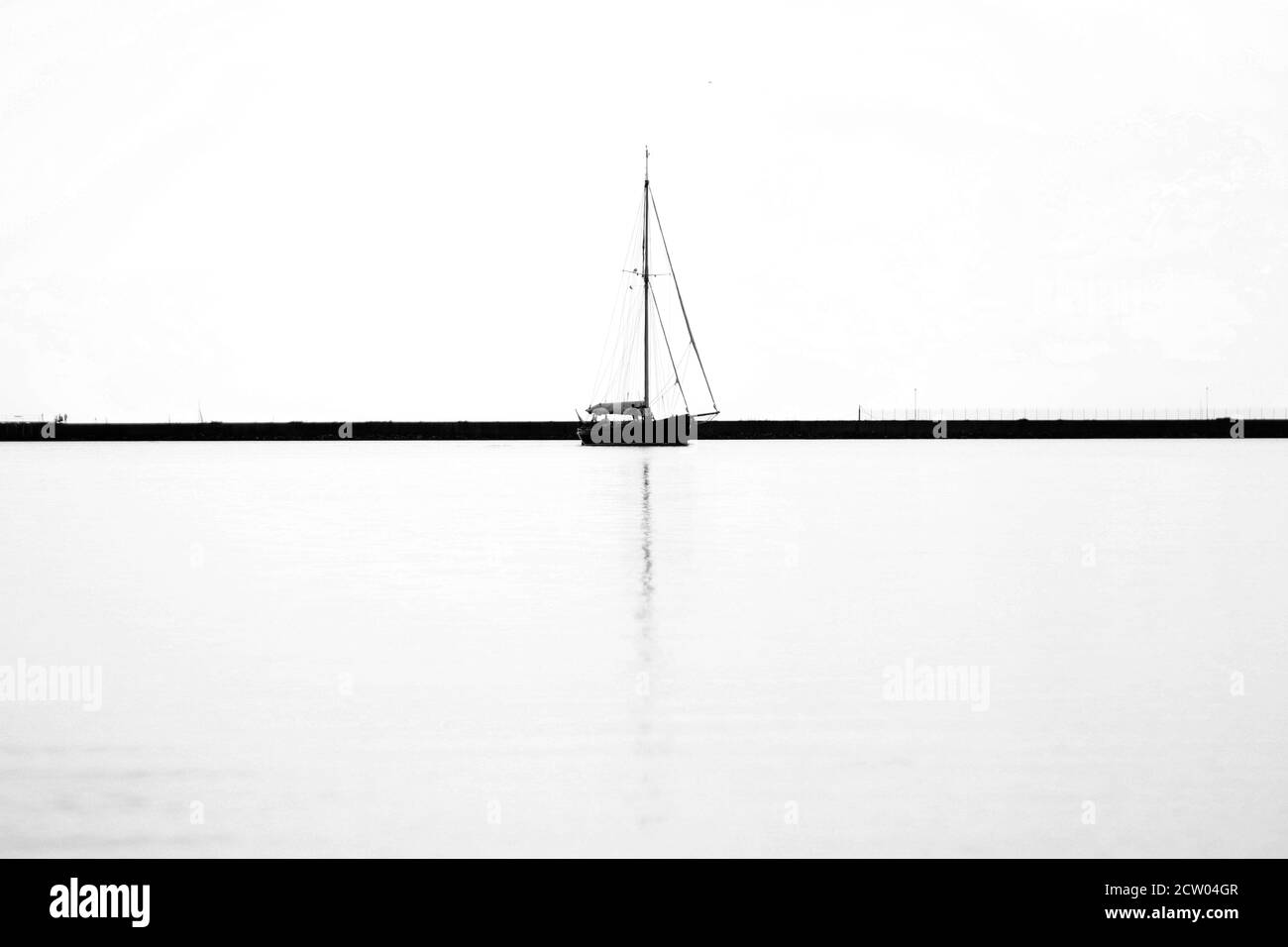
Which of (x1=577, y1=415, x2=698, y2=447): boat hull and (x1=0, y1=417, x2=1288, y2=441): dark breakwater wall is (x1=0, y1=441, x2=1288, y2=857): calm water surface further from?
(x1=0, y1=417, x2=1288, y2=441): dark breakwater wall

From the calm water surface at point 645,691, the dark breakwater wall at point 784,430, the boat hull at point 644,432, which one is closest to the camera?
the calm water surface at point 645,691

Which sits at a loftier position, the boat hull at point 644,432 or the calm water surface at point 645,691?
the boat hull at point 644,432

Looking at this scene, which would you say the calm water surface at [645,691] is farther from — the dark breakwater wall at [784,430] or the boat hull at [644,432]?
the dark breakwater wall at [784,430]

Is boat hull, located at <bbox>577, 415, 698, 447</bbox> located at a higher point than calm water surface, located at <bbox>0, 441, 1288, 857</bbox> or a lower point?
higher

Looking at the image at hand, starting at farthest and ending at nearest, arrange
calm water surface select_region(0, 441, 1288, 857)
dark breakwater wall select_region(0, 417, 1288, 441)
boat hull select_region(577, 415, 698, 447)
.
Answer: dark breakwater wall select_region(0, 417, 1288, 441) < boat hull select_region(577, 415, 698, 447) < calm water surface select_region(0, 441, 1288, 857)

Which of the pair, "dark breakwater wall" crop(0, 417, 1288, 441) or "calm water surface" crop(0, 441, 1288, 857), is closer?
"calm water surface" crop(0, 441, 1288, 857)

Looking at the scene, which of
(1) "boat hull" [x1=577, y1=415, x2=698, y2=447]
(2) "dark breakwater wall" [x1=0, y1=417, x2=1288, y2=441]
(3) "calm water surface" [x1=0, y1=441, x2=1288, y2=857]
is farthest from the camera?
(2) "dark breakwater wall" [x1=0, y1=417, x2=1288, y2=441]

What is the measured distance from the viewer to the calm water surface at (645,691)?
10.6 meters

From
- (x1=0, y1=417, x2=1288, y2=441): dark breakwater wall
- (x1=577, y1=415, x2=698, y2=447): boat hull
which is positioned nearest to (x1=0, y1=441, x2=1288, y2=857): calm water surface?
(x1=577, y1=415, x2=698, y2=447): boat hull

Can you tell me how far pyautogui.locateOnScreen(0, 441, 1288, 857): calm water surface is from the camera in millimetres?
10570

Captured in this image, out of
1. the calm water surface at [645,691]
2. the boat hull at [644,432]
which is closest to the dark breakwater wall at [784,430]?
the boat hull at [644,432]

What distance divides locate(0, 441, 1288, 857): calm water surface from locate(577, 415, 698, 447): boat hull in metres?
84.5

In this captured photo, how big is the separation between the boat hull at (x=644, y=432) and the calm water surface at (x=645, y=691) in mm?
84471
